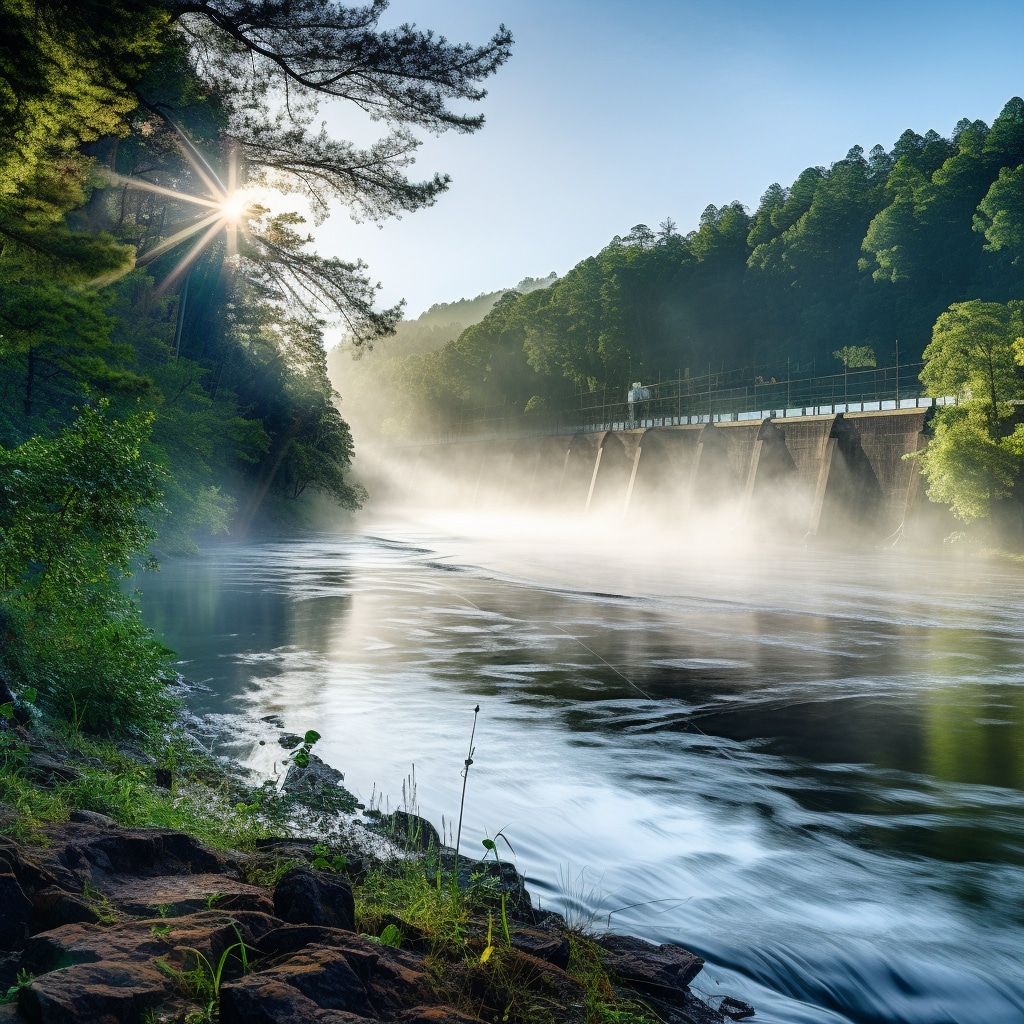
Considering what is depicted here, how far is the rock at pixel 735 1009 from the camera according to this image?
5586 millimetres

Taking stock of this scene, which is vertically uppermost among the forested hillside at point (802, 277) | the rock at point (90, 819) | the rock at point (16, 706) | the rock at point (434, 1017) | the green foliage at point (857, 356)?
the forested hillside at point (802, 277)

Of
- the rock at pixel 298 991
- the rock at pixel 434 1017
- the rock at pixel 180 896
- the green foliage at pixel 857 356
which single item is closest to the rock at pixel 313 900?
the rock at pixel 180 896

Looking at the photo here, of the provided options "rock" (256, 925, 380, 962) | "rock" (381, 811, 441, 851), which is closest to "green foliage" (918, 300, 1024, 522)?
"rock" (381, 811, 441, 851)

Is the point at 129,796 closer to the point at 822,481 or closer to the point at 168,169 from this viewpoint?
the point at 168,169

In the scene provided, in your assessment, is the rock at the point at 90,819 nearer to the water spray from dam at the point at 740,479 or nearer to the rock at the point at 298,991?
the rock at the point at 298,991

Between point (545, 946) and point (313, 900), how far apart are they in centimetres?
127

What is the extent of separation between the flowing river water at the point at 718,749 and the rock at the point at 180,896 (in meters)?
2.96

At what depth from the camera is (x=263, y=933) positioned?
433 centimetres

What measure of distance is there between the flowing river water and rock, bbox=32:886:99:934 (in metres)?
3.71

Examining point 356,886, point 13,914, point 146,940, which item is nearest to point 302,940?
point 146,940

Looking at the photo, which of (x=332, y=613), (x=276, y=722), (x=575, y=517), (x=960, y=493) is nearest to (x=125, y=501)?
(x=276, y=722)

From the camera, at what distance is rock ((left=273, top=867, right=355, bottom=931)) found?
4570 mm

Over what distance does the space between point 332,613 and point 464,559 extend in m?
18.7

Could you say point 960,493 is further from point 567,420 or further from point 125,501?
point 567,420
